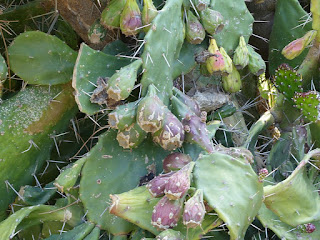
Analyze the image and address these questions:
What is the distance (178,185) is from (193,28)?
1.69 feet

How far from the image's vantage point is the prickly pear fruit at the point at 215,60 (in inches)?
57.9

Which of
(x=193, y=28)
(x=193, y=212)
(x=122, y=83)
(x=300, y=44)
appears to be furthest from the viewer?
(x=300, y=44)

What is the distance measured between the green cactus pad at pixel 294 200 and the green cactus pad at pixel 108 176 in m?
0.33

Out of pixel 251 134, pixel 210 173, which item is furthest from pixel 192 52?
pixel 210 173

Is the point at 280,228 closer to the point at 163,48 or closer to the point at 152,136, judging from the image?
the point at 152,136

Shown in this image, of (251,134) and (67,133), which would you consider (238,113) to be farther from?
(67,133)

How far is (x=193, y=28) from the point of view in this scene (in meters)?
1.40

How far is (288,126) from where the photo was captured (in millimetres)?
1685

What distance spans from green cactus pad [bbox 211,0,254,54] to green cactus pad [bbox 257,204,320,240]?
0.52m

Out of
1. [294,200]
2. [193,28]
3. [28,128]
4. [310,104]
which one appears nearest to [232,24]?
[193,28]

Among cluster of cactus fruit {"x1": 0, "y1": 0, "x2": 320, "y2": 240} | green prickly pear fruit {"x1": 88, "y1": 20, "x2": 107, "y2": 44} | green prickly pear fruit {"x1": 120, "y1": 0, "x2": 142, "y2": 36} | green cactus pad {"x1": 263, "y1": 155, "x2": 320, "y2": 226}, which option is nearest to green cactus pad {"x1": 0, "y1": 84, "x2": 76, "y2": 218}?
cluster of cactus fruit {"x1": 0, "y1": 0, "x2": 320, "y2": 240}

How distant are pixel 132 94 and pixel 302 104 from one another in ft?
1.72

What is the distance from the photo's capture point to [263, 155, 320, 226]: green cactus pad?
132 centimetres

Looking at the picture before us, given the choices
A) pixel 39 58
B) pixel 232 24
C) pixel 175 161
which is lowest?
pixel 175 161
